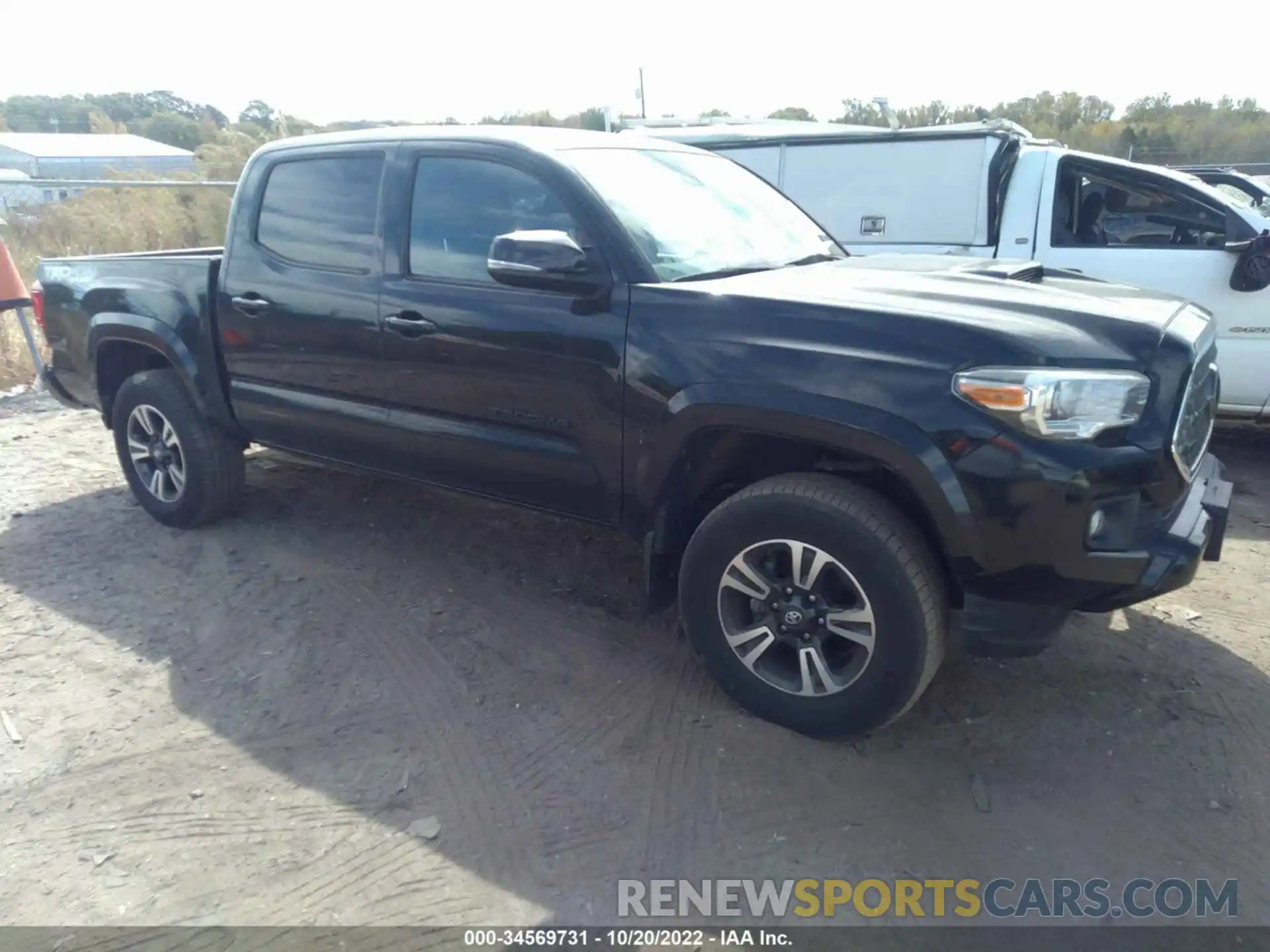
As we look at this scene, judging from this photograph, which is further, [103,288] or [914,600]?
[103,288]

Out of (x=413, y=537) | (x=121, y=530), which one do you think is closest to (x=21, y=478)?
(x=121, y=530)

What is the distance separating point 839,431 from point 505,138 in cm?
183

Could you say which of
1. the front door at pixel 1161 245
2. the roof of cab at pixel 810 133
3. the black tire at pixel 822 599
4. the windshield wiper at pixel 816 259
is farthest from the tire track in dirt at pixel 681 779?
the front door at pixel 1161 245

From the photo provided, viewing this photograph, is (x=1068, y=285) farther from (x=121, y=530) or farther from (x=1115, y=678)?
(x=121, y=530)

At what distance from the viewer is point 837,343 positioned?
2814 millimetres

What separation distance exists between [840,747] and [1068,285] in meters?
1.83

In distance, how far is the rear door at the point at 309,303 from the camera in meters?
3.95

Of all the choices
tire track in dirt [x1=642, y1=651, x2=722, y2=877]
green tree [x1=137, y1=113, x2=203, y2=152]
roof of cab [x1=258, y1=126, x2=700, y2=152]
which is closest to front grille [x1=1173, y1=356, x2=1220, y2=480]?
tire track in dirt [x1=642, y1=651, x2=722, y2=877]

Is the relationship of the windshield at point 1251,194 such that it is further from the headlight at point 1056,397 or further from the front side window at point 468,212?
the front side window at point 468,212

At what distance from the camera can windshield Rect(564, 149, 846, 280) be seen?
340 cm

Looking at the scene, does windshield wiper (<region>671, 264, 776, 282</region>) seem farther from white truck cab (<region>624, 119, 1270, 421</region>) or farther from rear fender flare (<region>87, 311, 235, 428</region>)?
white truck cab (<region>624, 119, 1270, 421</region>)

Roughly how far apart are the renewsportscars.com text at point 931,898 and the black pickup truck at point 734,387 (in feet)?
1.86

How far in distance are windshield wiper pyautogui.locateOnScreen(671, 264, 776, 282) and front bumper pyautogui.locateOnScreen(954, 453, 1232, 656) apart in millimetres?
1416

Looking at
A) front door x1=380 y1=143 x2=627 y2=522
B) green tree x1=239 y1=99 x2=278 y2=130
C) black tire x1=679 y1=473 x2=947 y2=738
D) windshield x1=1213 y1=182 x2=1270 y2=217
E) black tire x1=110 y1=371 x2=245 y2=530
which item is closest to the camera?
black tire x1=679 y1=473 x2=947 y2=738
